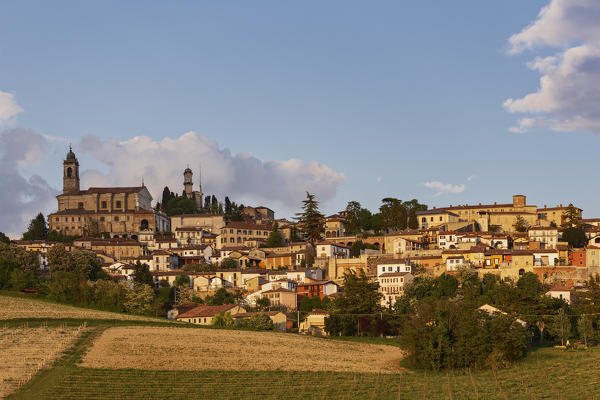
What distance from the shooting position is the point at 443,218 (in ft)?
400

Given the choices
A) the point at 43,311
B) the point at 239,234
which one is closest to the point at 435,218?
the point at 239,234

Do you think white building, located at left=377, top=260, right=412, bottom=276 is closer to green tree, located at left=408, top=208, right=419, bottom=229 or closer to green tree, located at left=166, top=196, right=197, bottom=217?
green tree, located at left=408, top=208, right=419, bottom=229

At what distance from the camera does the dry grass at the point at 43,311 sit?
7494 centimetres

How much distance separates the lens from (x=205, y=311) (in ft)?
268

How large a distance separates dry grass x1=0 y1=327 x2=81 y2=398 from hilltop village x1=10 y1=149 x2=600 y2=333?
16.9 meters

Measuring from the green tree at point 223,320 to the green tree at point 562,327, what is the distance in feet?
83.9

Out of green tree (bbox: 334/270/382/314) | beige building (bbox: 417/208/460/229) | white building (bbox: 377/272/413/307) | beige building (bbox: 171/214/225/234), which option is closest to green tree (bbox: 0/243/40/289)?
green tree (bbox: 334/270/382/314)

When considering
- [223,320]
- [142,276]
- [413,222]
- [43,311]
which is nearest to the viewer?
[223,320]

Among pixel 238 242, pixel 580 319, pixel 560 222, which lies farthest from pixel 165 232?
pixel 580 319

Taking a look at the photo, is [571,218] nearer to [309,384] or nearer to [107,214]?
[107,214]

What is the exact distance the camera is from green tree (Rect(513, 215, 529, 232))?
11756 cm

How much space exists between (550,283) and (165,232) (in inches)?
2455

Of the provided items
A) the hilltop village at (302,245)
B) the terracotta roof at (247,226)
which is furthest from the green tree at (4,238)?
the terracotta roof at (247,226)

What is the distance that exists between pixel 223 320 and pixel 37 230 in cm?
6063
